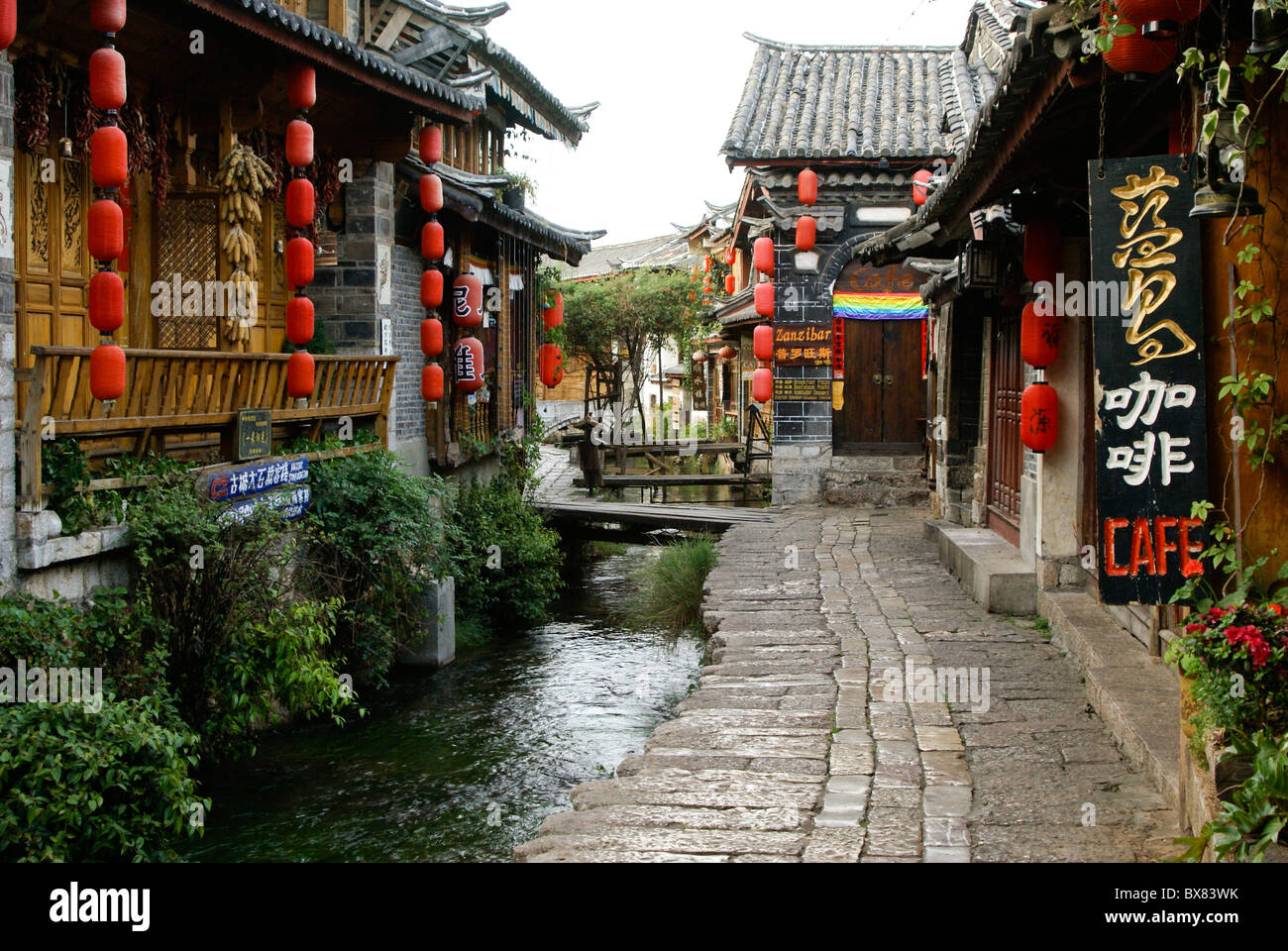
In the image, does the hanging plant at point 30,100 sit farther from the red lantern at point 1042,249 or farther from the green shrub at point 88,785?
the red lantern at point 1042,249

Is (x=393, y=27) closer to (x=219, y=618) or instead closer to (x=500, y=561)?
(x=500, y=561)

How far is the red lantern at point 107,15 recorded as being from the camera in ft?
23.3

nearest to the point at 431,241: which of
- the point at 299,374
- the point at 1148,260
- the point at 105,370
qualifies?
the point at 299,374

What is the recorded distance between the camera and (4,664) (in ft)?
19.5

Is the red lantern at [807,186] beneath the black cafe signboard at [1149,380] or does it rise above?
above

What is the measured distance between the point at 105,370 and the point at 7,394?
1.93 feet

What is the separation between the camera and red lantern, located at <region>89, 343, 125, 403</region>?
7.04 metres

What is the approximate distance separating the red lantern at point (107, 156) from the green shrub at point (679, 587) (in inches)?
282

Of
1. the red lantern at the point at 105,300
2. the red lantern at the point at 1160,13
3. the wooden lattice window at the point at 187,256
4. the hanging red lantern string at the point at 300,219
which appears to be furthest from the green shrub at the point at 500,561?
the red lantern at the point at 1160,13

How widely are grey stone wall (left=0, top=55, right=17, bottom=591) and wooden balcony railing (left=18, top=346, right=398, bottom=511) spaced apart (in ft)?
0.29

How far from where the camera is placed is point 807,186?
56.3 feet

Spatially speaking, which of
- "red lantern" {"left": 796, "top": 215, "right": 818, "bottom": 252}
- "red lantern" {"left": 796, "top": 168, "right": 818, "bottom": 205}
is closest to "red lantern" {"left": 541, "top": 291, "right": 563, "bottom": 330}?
"red lantern" {"left": 796, "top": 215, "right": 818, "bottom": 252}
